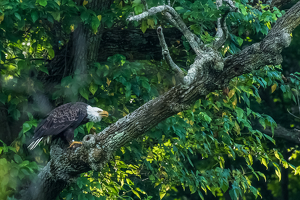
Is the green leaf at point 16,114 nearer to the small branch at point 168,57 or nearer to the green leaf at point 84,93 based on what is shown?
the green leaf at point 84,93

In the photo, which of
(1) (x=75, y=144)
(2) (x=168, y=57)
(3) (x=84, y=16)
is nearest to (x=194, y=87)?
(2) (x=168, y=57)

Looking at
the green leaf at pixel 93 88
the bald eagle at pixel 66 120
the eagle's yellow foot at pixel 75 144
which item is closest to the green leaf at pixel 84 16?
the green leaf at pixel 93 88

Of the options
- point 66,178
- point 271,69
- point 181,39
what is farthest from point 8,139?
point 271,69

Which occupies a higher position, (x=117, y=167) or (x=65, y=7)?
(x=65, y=7)

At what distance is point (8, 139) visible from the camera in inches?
192

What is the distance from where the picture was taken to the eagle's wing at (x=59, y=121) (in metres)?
4.36

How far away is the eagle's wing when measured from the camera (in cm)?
436

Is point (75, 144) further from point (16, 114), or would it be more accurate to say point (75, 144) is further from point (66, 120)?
point (16, 114)

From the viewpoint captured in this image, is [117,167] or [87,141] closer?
[87,141]

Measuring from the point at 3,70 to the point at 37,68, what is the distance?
427 millimetres

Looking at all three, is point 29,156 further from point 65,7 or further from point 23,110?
point 65,7

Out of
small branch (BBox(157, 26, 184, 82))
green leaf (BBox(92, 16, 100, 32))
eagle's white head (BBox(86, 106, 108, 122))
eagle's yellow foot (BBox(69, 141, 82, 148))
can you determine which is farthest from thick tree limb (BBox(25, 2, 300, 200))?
green leaf (BBox(92, 16, 100, 32))

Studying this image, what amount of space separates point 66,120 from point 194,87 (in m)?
1.83

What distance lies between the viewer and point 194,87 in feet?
10.9
